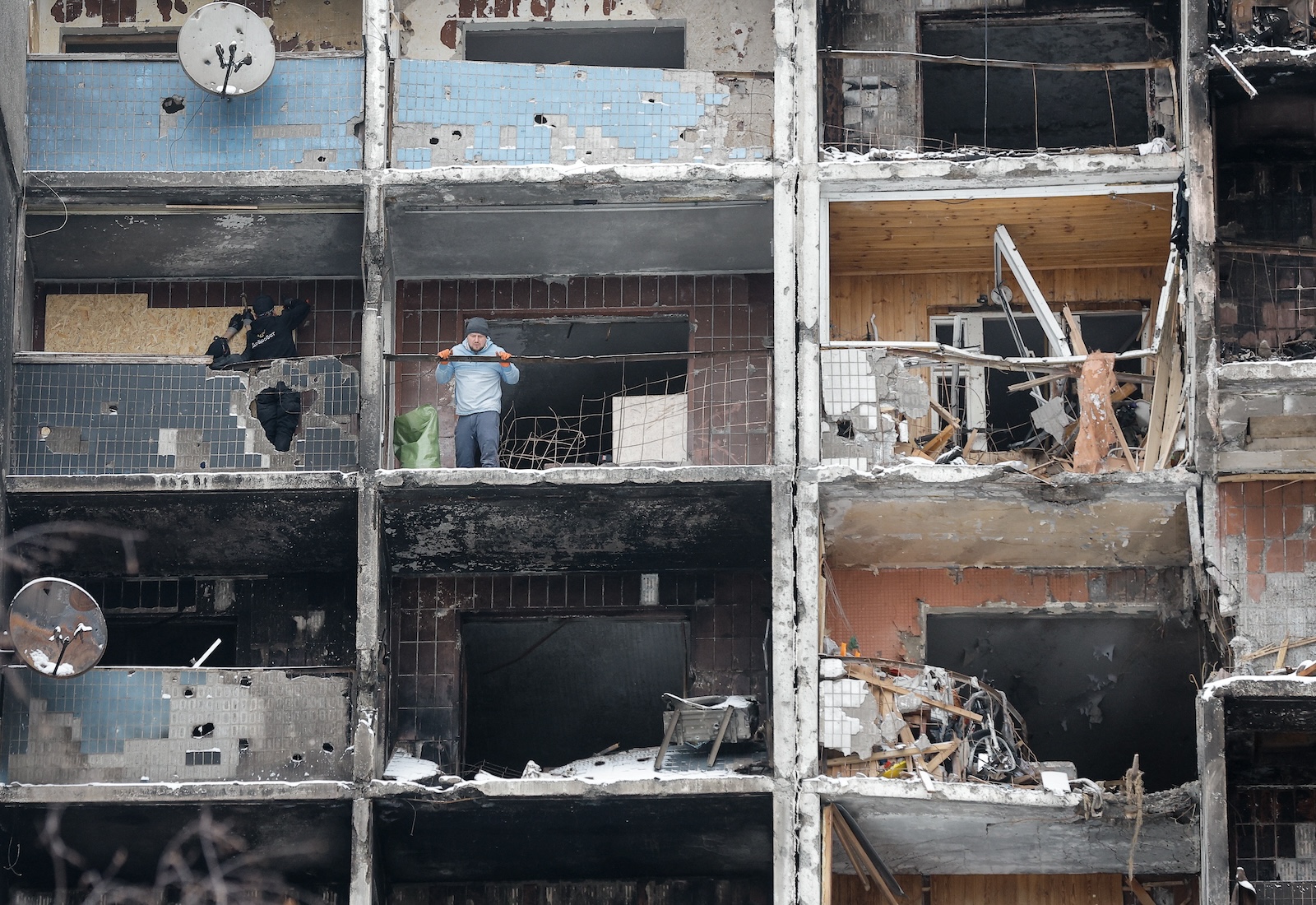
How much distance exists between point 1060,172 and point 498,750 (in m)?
8.02

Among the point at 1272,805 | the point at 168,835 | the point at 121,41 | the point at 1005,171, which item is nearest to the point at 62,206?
the point at 121,41

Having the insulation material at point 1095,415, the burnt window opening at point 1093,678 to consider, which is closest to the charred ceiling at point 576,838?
the burnt window opening at point 1093,678

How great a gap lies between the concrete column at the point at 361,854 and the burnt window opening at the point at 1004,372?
20.4 feet

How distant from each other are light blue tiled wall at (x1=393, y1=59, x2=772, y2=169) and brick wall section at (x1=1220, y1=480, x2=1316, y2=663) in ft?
16.3

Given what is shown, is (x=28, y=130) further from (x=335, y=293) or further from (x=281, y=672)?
(x=281, y=672)

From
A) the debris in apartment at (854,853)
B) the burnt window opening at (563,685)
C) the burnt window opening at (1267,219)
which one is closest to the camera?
the debris in apartment at (854,853)

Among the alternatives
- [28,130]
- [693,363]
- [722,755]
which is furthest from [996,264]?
[28,130]

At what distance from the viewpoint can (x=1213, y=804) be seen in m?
13.0

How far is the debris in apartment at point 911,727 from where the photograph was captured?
46.1 feet

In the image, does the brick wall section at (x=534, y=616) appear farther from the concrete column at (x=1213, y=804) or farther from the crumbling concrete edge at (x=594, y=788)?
the concrete column at (x=1213, y=804)

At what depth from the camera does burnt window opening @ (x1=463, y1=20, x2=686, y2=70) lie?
54.1 feet

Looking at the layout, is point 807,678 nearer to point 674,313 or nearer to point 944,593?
point 944,593

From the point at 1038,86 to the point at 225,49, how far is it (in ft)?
25.1

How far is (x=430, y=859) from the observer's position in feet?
48.4
